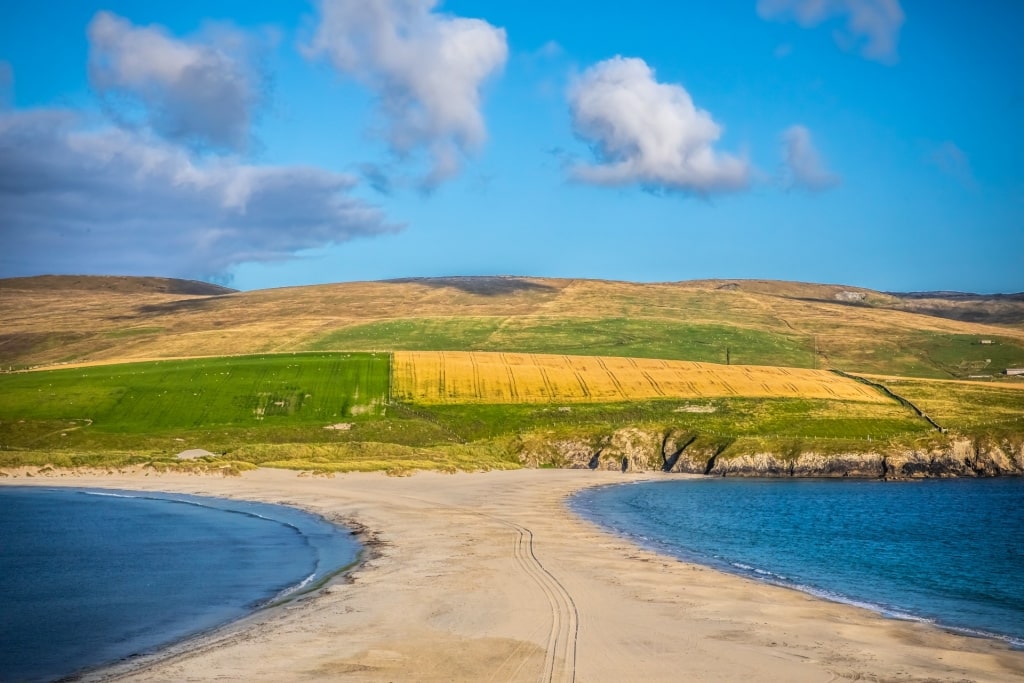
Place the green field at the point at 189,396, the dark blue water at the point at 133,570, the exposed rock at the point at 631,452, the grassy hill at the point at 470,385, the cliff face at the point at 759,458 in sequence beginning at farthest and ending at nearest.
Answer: the green field at the point at 189,396, the grassy hill at the point at 470,385, the exposed rock at the point at 631,452, the cliff face at the point at 759,458, the dark blue water at the point at 133,570

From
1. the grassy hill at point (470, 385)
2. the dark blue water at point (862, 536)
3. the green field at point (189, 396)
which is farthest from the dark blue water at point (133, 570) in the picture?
the green field at point (189, 396)

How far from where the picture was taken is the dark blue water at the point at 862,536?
29.4 meters

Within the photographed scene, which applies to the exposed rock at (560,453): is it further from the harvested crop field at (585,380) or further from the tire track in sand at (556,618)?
the tire track in sand at (556,618)

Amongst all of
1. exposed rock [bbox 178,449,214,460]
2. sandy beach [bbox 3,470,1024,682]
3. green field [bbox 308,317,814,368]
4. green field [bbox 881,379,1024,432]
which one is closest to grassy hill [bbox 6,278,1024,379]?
green field [bbox 308,317,814,368]

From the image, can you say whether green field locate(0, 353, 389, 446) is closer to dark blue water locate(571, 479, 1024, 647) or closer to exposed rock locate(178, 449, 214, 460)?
exposed rock locate(178, 449, 214, 460)

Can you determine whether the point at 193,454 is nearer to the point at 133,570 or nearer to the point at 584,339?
the point at 133,570

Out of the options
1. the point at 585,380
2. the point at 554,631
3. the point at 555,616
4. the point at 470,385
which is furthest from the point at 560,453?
the point at 554,631

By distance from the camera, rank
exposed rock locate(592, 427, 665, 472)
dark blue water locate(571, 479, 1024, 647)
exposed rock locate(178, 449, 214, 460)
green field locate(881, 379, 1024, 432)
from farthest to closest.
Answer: green field locate(881, 379, 1024, 432) → exposed rock locate(592, 427, 665, 472) → exposed rock locate(178, 449, 214, 460) → dark blue water locate(571, 479, 1024, 647)

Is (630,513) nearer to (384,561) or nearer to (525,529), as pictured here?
(525,529)

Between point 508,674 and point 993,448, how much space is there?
2770 inches

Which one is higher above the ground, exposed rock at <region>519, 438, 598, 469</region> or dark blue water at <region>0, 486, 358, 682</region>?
exposed rock at <region>519, 438, 598, 469</region>

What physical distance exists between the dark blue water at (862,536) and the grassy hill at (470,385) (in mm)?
17386

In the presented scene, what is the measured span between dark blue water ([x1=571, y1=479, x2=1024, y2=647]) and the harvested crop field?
34104 mm

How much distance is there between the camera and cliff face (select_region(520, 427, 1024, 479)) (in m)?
76.1
